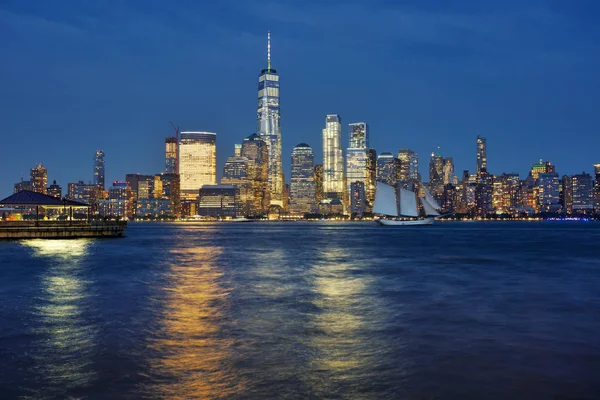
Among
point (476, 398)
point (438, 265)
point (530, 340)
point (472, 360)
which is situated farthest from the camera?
point (438, 265)

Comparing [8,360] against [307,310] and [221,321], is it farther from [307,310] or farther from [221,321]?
[307,310]

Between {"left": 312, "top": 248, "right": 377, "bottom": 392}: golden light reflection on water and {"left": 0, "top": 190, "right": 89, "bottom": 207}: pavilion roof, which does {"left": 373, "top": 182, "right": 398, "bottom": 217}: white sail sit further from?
{"left": 312, "top": 248, "right": 377, "bottom": 392}: golden light reflection on water

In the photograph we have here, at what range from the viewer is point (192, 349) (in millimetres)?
17672

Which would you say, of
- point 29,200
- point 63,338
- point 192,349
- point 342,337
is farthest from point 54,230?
point 342,337

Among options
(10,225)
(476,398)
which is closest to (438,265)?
(476,398)

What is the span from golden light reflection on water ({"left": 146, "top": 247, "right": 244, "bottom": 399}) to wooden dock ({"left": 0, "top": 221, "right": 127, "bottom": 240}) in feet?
227

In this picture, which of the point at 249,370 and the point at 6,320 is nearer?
the point at 249,370

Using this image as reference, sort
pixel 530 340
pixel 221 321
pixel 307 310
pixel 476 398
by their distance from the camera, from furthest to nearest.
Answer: pixel 307 310 < pixel 221 321 < pixel 530 340 < pixel 476 398

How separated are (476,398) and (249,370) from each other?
237 inches

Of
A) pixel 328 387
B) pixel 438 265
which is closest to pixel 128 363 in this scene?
pixel 328 387

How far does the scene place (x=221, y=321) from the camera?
2284cm

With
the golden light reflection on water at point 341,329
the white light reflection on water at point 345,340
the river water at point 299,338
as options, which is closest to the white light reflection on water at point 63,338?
the river water at point 299,338

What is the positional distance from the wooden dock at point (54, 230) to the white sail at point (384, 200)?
104m

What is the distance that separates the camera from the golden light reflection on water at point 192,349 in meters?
13.4
